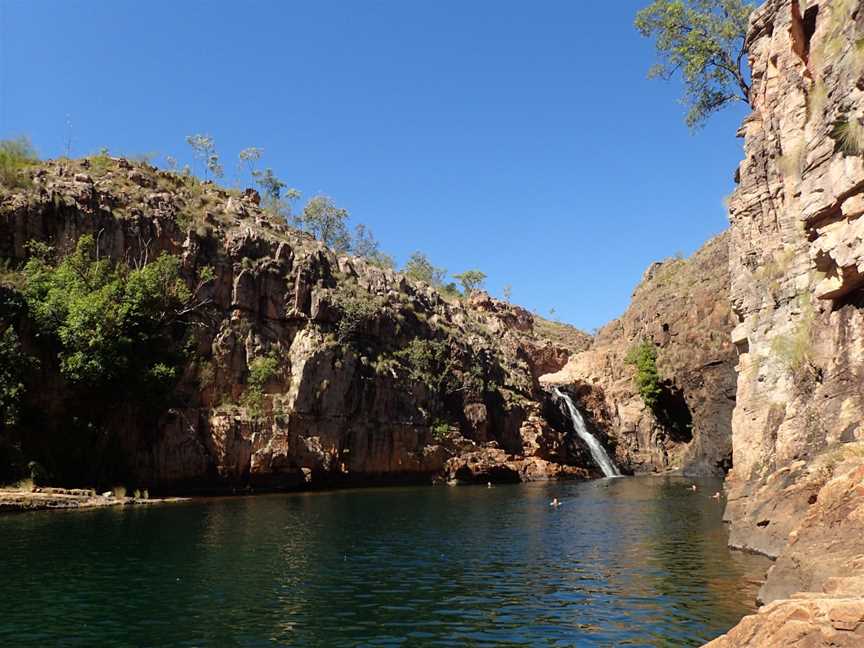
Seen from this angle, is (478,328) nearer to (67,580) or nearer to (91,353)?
(91,353)

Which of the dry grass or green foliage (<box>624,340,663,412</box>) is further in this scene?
the dry grass

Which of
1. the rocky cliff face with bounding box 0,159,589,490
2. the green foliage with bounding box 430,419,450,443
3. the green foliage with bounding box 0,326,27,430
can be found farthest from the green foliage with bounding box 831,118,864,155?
the green foliage with bounding box 430,419,450,443

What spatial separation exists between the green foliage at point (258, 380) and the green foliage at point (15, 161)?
24.6m

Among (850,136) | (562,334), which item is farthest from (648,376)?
(562,334)

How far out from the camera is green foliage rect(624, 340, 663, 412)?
84.0 meters

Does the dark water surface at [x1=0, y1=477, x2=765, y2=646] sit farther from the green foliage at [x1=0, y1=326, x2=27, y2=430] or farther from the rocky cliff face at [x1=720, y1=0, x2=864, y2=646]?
the green foliage at [x1=0, y1=326, x2=27, y2=430]

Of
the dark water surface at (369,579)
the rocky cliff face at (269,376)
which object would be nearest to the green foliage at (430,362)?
the rocky cliff face at (269,376)

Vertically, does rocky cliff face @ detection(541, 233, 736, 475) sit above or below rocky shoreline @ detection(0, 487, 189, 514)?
above

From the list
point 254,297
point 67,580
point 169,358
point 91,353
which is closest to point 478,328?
point 254,297

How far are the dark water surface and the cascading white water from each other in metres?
46.0

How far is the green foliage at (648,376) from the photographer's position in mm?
84000

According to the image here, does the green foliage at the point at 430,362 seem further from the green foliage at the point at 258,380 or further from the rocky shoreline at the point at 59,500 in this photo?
the rocky shoreline at the point at 59,500

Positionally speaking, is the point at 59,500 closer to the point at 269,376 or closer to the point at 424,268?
the point at 269,376

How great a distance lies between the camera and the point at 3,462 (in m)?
45.8
